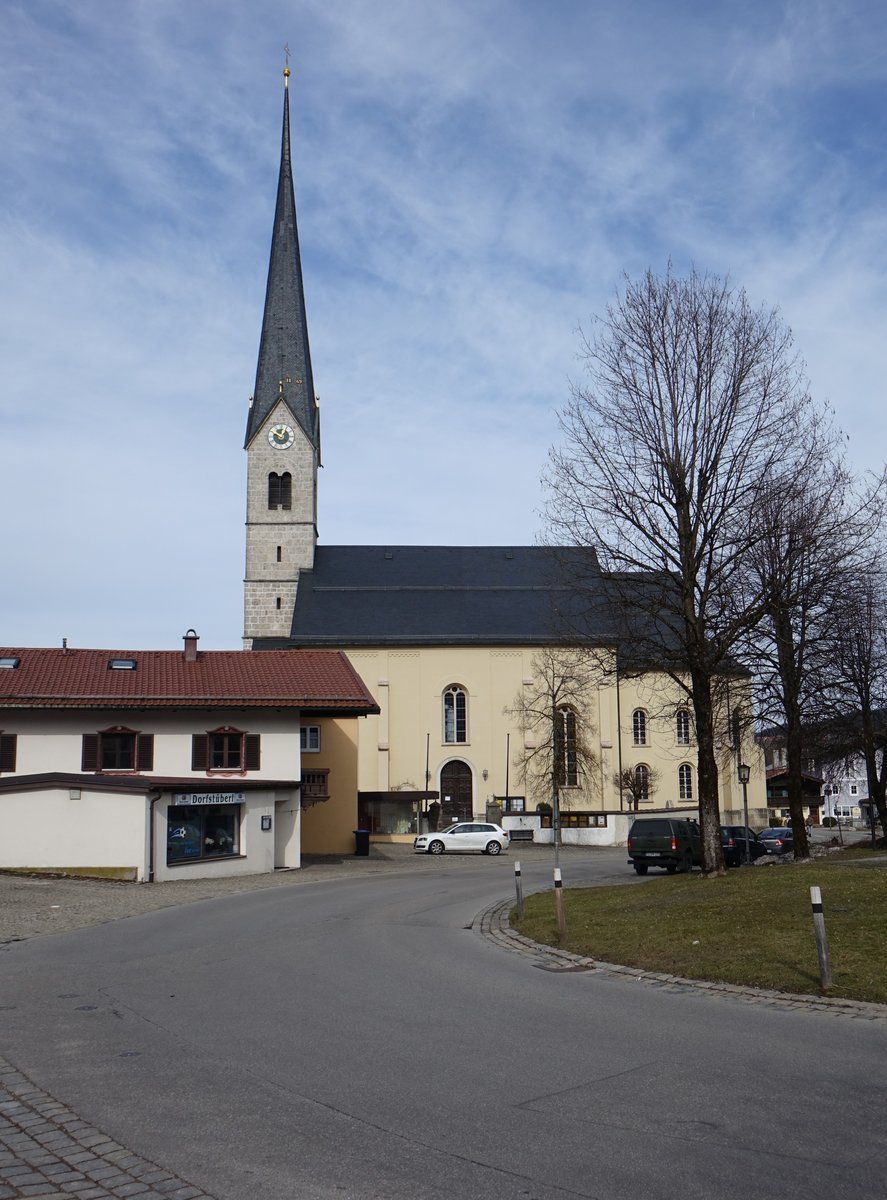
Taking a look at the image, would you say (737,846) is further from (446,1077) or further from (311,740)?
(446,1077)

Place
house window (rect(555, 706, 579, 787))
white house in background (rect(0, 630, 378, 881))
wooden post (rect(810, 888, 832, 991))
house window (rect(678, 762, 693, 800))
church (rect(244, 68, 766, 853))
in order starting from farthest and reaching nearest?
→ house window (rect(678, 762, 693, 800)) → house window (rect(555, 706, 579, 787)) → church (rect(244, 68, 766, 853)) → white house in background (rect(0, 630, 378, 881)) → wooden post (rect(810, 888, 832, 991))

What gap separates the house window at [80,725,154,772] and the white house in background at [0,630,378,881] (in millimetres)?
39

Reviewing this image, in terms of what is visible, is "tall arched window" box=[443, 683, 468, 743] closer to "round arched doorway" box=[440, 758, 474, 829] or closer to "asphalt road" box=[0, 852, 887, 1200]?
"round arched doorway" box=[440, 758, 474, 829]

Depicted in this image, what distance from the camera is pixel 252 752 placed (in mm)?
36125

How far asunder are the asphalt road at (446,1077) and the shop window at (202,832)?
1676 centimetres

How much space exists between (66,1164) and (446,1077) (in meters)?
2.63

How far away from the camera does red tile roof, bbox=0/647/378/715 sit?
114 feet

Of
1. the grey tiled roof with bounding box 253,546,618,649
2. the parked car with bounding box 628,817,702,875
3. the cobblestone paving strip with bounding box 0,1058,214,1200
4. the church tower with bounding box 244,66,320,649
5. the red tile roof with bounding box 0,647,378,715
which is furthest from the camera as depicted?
the church tower with bounding box 244,66,320,649

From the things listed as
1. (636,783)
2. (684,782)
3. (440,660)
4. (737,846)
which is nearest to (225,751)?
(737,846)

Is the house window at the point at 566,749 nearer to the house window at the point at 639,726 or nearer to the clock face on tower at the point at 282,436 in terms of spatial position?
the house window at the point at 639,726

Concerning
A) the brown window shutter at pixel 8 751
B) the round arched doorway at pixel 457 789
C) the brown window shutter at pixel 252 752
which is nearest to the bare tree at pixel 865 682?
the brown window shutter at pixel 252 752

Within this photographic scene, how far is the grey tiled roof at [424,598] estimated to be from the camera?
61.4 meters

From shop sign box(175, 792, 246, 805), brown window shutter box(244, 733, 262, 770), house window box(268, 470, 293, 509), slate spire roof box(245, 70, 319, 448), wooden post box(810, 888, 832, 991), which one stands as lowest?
wooden post box(810, 888, 832, 991)

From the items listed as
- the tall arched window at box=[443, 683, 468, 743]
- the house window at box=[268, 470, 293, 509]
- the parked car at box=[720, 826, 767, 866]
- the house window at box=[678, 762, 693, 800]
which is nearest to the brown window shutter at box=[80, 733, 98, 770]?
the parked car at box=[720, 826, 767, 866]
